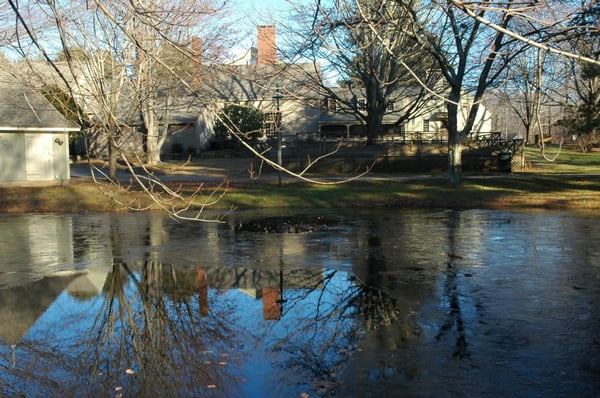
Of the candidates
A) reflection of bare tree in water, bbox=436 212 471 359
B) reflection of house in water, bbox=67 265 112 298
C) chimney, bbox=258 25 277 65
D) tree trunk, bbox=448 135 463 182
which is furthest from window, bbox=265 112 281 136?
tree trunk, bbox=448 135 463 182

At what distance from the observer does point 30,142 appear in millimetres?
26703

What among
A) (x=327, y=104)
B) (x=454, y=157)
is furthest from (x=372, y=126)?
(x=454, y=157)

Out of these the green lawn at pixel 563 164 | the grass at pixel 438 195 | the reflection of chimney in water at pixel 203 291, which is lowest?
the reflection of chimney in water at pixel 203 291

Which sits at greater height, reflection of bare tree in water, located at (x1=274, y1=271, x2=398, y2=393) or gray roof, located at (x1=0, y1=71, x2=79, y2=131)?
gray roof, located at (x1=0, y1=71, x2=79, y2=131)

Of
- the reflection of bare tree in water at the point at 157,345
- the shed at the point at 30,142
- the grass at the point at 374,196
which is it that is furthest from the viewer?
the shed at the point at 30,142

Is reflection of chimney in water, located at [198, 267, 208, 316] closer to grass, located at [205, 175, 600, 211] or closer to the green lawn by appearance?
grass, located at [205, 175, 600, 211]

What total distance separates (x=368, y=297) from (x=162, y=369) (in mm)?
3508

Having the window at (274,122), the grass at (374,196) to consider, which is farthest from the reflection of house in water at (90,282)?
the grass at (374,196)

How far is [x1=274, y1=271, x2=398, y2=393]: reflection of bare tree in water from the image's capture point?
598 cm

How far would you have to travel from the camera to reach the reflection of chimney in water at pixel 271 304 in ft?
25.8

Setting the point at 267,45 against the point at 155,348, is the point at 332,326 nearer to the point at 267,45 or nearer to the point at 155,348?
the point at 155,348

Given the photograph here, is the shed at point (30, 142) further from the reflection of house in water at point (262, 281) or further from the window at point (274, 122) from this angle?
the reflection of house in water at point (262, 281)

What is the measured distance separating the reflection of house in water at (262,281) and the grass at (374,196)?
9984 mm

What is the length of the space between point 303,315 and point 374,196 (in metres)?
15.1
